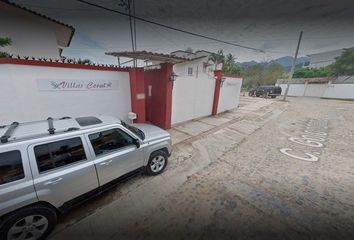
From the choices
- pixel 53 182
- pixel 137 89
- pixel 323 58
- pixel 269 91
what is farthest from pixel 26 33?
pixel 323 58

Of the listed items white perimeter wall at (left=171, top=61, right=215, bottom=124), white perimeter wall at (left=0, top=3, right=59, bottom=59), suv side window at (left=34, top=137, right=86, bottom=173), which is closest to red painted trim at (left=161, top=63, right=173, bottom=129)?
white perimeter wall at (left=171, top=61, right=215, bottom=124)

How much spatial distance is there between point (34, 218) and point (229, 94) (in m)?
11.4

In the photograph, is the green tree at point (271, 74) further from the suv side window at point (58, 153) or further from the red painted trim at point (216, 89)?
the suv side window at point (58, 153)

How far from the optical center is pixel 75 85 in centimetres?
452

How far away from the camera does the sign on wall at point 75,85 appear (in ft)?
13.4

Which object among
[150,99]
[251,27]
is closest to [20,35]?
[150,99]

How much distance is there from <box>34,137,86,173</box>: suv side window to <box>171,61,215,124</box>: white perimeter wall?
5.11 meters

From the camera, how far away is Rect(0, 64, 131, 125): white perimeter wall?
3687mm

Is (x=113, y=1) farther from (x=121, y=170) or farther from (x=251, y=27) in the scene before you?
(x=121, y=170)

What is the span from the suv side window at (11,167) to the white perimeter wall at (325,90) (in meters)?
35.3

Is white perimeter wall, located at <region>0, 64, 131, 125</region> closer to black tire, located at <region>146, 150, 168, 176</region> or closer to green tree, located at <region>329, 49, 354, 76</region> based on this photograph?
black tire, located at <region>146, 150, 168, 176</region>

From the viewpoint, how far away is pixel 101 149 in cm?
254

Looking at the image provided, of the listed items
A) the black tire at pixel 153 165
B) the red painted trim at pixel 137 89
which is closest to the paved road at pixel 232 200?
the black tire at pixel 153 165

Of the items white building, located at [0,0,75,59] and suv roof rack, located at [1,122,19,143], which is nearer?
suv roof rack, located at [1,122,19,143]
